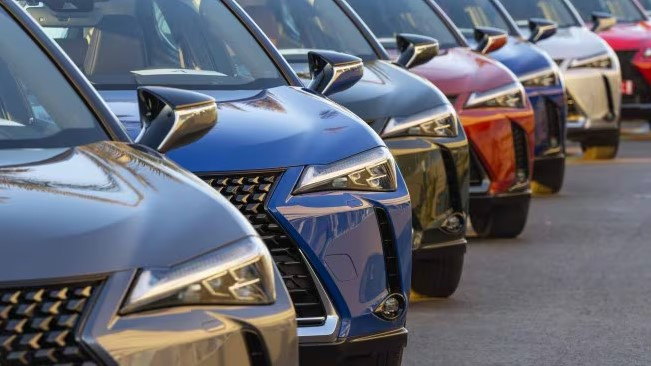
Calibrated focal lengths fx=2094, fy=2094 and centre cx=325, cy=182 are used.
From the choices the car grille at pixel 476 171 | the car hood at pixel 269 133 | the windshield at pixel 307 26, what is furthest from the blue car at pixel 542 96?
the car hood at pixel 269 133

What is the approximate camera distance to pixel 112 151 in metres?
4.95

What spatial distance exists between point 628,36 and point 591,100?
429cm

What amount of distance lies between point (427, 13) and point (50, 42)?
7.78 meters

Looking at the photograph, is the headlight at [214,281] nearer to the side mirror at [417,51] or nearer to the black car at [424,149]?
the black car at [424,149]

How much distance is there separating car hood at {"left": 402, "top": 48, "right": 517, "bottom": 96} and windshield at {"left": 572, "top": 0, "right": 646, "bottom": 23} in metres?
10.1

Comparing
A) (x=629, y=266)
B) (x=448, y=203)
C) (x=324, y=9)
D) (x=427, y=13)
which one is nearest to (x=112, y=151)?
(x=448, y=203)

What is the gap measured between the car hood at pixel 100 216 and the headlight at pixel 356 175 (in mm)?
1821

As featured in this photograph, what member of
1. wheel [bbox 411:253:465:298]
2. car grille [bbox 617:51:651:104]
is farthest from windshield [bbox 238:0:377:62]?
car grille [bbox 617:51:651:104]

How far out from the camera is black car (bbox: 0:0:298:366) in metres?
3.95

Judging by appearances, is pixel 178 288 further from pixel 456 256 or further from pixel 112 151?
pixel 456 256

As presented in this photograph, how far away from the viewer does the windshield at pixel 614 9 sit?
22172 mm

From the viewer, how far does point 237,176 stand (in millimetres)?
6531

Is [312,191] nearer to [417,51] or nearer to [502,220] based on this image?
[417,51]

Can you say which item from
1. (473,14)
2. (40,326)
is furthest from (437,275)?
(473,14)
